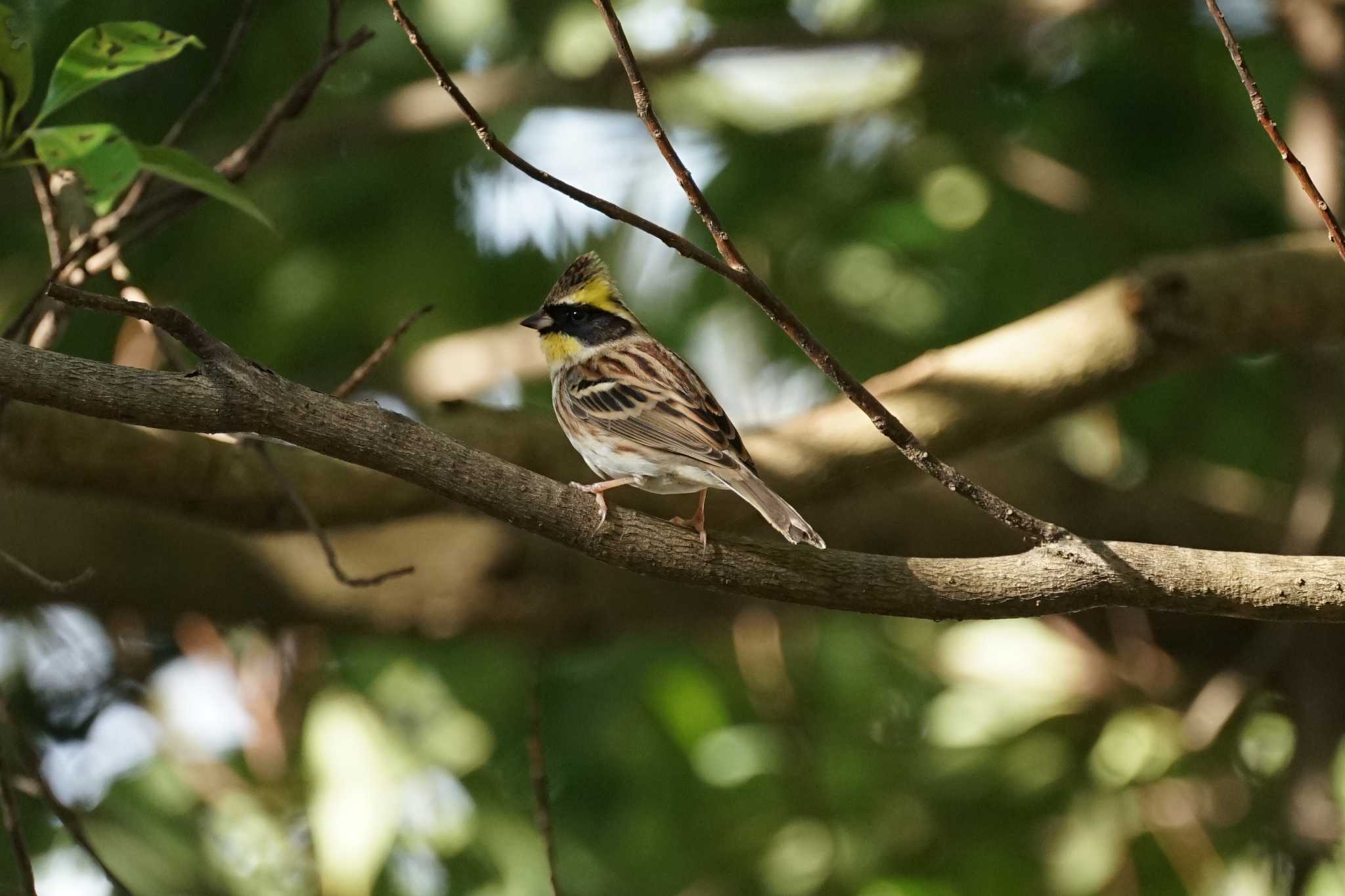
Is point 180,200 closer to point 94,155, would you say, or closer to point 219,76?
point 219,76

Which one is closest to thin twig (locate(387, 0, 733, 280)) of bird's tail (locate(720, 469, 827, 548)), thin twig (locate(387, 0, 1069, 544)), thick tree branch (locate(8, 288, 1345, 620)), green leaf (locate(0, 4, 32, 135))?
thin twig (locate(387, 0, 1069, 544))

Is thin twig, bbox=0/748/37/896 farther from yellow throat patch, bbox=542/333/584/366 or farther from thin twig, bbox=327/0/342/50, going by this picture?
yellow throat patch, bbox=542/333/584/366

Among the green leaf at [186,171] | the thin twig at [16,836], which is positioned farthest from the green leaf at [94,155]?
the thin twig at [16,836]

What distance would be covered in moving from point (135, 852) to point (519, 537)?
6.88 feet

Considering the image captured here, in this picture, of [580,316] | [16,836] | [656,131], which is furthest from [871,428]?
[16,836]

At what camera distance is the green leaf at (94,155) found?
3438 millimetres

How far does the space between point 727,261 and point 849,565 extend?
0.80 meters

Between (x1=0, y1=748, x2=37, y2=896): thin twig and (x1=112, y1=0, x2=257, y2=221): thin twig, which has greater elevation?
(x1=112, y1=0, x2=257, y2=221): thin twig

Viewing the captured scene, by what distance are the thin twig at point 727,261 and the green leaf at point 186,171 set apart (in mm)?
940

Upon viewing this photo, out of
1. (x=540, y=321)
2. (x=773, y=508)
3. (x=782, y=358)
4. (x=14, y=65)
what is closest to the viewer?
(x=14, y=65)

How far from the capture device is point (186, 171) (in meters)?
3.64

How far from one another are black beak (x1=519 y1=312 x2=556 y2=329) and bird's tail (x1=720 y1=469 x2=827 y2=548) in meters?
1.50

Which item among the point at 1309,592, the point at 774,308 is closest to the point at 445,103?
the point at 774,308

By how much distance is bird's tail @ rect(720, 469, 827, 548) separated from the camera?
145 inches
